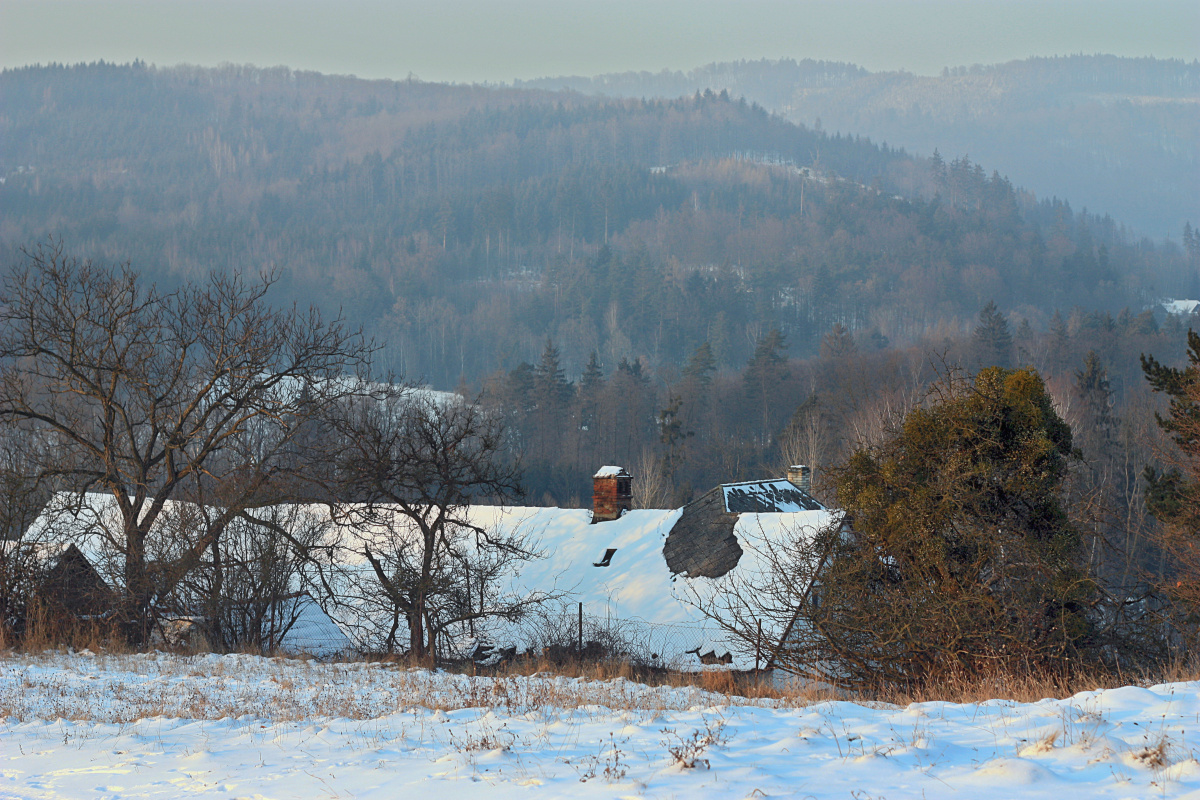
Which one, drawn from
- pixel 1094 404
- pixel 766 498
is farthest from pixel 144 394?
pixel 1094 404

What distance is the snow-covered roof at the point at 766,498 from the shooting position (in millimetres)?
25391

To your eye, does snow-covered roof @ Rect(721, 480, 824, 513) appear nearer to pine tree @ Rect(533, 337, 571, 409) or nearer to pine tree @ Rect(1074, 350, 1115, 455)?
pine tree @ Rect(1074, 350, 1115, 455)

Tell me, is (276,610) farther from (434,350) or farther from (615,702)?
(434,350)

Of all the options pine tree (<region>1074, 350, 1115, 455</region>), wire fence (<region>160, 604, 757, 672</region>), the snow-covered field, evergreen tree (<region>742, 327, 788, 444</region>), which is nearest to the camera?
the snow-covered field

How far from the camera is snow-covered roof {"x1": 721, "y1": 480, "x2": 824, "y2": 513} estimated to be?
2539 cm

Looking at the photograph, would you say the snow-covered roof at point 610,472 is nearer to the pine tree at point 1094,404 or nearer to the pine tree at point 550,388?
the pine tree at point 1094,404

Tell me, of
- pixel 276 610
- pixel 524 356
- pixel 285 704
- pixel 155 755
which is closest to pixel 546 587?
pixel 276 610

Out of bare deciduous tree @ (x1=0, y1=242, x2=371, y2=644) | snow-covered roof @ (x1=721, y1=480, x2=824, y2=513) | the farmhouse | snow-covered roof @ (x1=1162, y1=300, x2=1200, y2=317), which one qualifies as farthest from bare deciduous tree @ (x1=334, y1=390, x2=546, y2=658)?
snow-covered roof @ (x1=1162, y1=300, x2=1200, y2=317)

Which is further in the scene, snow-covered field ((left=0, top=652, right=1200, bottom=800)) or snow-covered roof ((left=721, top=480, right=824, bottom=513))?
snow-covered roof ((left=721, top=480, right=824, bottom=513))

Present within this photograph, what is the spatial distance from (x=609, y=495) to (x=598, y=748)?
20629mm

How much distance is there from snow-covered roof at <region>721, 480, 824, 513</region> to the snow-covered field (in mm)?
15654

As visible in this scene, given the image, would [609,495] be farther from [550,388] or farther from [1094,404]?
[550,388]

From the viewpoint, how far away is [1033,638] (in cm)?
1266

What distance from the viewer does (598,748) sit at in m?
6.77
